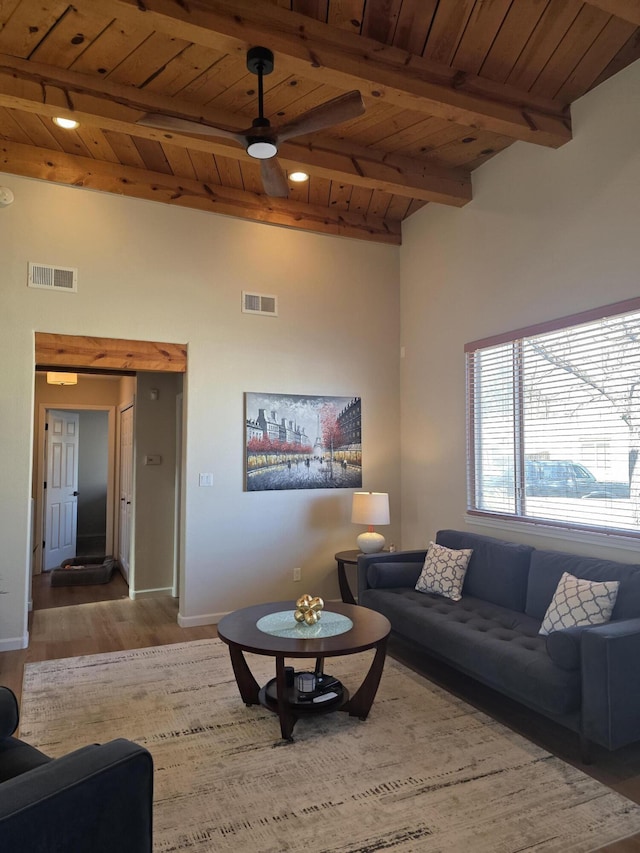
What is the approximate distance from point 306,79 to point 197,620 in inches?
163

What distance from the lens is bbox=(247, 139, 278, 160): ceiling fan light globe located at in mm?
2967

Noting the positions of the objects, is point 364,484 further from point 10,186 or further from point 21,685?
point 10,186

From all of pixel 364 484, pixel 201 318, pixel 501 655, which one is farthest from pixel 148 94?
pixel 501 655

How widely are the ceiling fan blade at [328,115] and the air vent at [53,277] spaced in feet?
7.63

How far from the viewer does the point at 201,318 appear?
496 centimetres

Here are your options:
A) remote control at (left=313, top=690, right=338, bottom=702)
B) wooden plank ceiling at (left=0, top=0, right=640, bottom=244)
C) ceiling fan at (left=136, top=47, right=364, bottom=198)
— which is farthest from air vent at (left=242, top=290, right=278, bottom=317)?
remote control at (left=313, top=690, right=338, bottom=702)

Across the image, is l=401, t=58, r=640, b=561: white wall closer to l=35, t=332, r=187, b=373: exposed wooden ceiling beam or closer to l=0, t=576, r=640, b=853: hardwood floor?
l=0, t=576, r=640, b=853: hardwood floor

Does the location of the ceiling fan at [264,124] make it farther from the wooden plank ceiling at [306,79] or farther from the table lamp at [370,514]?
the table lamp at [370,514]

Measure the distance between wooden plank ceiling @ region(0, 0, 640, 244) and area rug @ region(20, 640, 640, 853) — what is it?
11.7 ft

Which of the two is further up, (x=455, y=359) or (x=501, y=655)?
(x=455, y=359)

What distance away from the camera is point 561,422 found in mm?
3953

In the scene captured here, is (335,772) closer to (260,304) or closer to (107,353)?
(107,353)

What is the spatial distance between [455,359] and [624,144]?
2.01 metres

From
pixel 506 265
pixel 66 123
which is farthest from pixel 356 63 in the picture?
pixel 66 123
